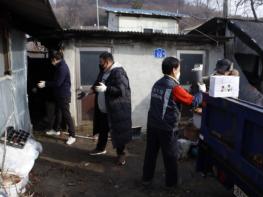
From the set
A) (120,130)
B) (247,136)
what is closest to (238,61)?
(120,130)

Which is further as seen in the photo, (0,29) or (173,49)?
(173,49)

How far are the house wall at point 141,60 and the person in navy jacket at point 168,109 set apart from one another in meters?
3.99

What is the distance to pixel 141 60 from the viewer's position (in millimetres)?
8461

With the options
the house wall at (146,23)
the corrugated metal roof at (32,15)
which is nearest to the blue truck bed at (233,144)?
the corrugated metal roof at (32,15)

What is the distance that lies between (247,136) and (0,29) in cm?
400

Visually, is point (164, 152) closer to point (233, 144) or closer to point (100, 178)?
point (233, 144)

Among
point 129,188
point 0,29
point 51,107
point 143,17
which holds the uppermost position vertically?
point 143,17

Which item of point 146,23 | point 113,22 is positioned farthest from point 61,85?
point 113,22

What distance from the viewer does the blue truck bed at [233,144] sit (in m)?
3.01

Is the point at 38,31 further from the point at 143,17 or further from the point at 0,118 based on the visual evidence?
the point at 143,17

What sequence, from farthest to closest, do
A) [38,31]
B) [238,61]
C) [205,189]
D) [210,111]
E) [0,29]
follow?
[238,61] < [38,31] < [0,29] < [205,189] < [210,111]

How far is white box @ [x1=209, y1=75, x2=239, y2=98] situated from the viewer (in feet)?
11.7

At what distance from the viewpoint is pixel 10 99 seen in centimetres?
523

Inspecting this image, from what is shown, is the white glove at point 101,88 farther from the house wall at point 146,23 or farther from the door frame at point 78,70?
the house wall at point 146,23
